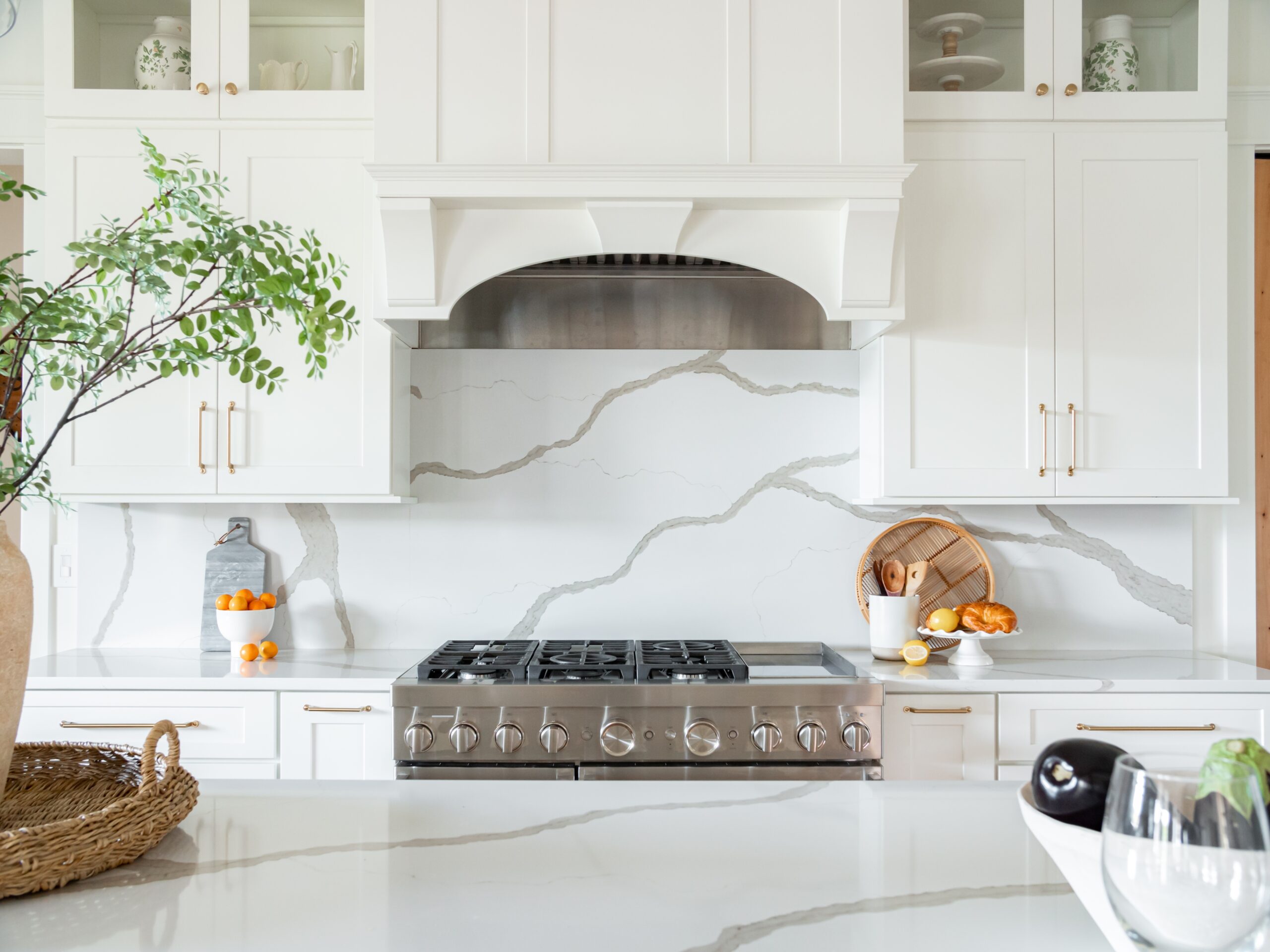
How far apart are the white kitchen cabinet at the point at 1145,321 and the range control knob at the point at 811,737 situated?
39.3 inches

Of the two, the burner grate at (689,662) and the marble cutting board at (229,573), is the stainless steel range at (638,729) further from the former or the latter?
the marble cutting board at (229,573)

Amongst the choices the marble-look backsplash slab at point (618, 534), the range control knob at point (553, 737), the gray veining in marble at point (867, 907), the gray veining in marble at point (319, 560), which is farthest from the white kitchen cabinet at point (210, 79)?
the gray veining in marble at point (867, 907)

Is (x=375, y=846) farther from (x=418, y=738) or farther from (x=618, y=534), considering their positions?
(x=618, y=534)

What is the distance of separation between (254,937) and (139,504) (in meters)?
2.33

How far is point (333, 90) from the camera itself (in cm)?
243

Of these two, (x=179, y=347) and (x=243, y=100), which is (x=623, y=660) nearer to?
(x=179, y=347)

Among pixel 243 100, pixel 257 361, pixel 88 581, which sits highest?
pixel 243 100

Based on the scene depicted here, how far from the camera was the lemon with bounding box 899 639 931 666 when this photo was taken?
2.40m

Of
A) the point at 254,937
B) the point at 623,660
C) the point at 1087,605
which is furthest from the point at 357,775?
the point at 1087,605

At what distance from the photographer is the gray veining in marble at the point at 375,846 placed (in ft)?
2.94

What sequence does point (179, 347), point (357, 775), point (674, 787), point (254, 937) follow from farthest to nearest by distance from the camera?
1. point (357, 775)
2. point (674, 787)
3. point (179, 347)
4. point (254, 937)

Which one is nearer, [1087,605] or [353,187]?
[353,187]

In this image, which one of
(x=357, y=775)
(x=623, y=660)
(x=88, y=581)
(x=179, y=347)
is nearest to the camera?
(x=179, y=347)

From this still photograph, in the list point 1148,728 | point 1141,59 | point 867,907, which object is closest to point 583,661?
point 1148,728
